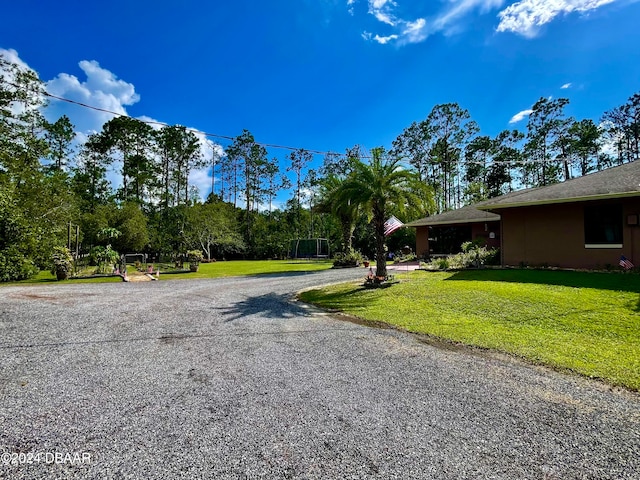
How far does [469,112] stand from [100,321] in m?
38.8

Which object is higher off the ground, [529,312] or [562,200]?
[562,200]

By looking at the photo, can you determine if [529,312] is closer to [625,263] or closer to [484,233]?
[625,263]

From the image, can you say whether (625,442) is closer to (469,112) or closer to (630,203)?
(630,203)

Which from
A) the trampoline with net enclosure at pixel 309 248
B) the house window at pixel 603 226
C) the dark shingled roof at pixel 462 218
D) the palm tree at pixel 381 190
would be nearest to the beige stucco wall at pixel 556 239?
the house window at pixel 603 226

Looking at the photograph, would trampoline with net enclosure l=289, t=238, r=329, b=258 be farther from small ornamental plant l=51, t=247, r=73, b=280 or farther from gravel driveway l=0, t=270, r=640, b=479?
gravel driveway l=0, t=270, r=640, b=479

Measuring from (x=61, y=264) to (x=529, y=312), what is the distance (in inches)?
704

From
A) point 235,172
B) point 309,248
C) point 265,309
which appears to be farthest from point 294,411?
point 235,172

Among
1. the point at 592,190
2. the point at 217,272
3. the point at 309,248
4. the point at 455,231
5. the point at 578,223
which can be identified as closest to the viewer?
the point at 592,190

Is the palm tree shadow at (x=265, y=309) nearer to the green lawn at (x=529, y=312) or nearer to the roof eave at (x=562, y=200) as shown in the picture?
the green lawn at (x=529, y=312)

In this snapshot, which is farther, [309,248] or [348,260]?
[309,248]

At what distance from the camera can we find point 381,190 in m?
11.3

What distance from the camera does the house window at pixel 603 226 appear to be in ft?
35.7

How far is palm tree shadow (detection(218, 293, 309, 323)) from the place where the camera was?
307 inches

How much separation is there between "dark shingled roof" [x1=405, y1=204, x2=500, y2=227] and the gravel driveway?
563 inches
